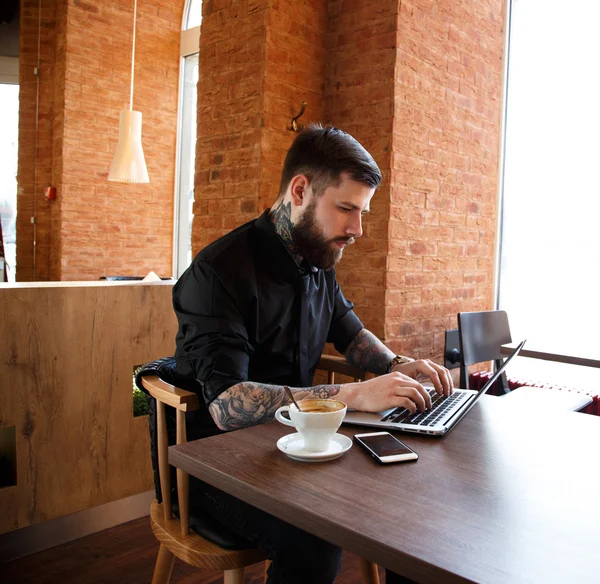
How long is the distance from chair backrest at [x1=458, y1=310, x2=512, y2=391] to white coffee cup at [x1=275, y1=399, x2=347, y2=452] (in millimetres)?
1532

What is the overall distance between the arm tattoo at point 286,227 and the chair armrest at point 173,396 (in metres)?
0.49

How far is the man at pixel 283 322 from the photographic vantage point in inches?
45.9

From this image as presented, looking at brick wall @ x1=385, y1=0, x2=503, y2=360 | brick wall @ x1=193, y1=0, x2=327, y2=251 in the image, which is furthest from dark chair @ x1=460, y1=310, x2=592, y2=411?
brick wall @ x1=193, y1=0, x2=327, y2=251

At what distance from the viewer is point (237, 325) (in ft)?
4.41

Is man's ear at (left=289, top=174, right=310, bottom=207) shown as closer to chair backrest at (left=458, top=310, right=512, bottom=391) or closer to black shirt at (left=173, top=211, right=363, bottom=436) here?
black shirt at (left=173, top=211, right=363, bottom=436)

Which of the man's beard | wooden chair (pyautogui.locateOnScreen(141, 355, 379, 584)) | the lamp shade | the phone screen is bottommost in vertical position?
wooden chair (pyautogui.locateOnScreen(141, 355, 379, 584))

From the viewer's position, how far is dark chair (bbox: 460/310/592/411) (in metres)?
2.45

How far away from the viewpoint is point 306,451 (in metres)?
0.96

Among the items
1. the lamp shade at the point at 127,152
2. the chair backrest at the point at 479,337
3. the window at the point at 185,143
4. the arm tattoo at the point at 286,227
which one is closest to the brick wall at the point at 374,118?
the chair backrest at the point at 479,337

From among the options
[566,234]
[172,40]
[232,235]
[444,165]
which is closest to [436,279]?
[444,165]

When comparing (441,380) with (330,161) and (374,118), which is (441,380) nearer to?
(330,161)

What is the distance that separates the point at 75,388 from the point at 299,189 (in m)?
1.20

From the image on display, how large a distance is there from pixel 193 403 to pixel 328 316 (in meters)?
0.60

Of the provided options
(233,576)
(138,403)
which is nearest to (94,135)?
(138,403)
